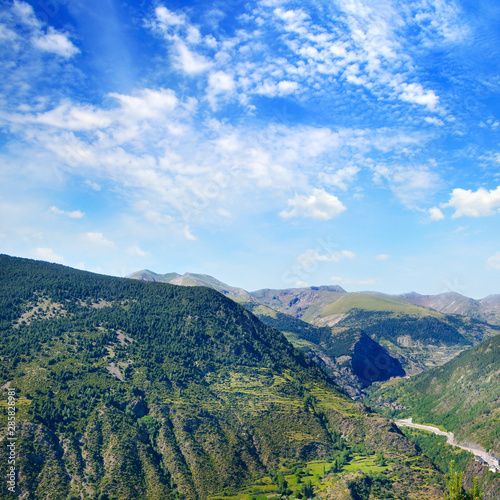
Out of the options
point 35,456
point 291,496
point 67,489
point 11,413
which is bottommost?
point 291,496

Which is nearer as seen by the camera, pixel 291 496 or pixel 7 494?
pixel 7 494

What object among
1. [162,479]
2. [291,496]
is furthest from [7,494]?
[291,496]

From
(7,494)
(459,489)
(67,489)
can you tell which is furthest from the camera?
(67,489)

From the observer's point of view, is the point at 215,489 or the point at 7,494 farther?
the point at 215,489

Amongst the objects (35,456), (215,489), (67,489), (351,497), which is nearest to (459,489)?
(351,497)

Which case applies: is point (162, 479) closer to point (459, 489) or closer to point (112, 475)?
point (112, 475)

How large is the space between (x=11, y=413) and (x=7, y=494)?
34.0 metres

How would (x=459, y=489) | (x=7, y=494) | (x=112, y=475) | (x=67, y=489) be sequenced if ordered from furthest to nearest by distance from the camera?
(x=112, y=475) < (x=67, y=489) < (x=7, y=494) < (x=459, y=489)

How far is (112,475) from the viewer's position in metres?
191

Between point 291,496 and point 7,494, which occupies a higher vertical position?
point 7,494

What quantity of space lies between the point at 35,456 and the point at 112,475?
35.7 m

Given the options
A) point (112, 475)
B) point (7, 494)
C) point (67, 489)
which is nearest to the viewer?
point (7, 494)

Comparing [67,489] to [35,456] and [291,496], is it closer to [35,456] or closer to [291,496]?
[35,456]

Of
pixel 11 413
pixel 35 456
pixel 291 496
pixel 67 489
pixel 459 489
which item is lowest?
pixel 291 496
